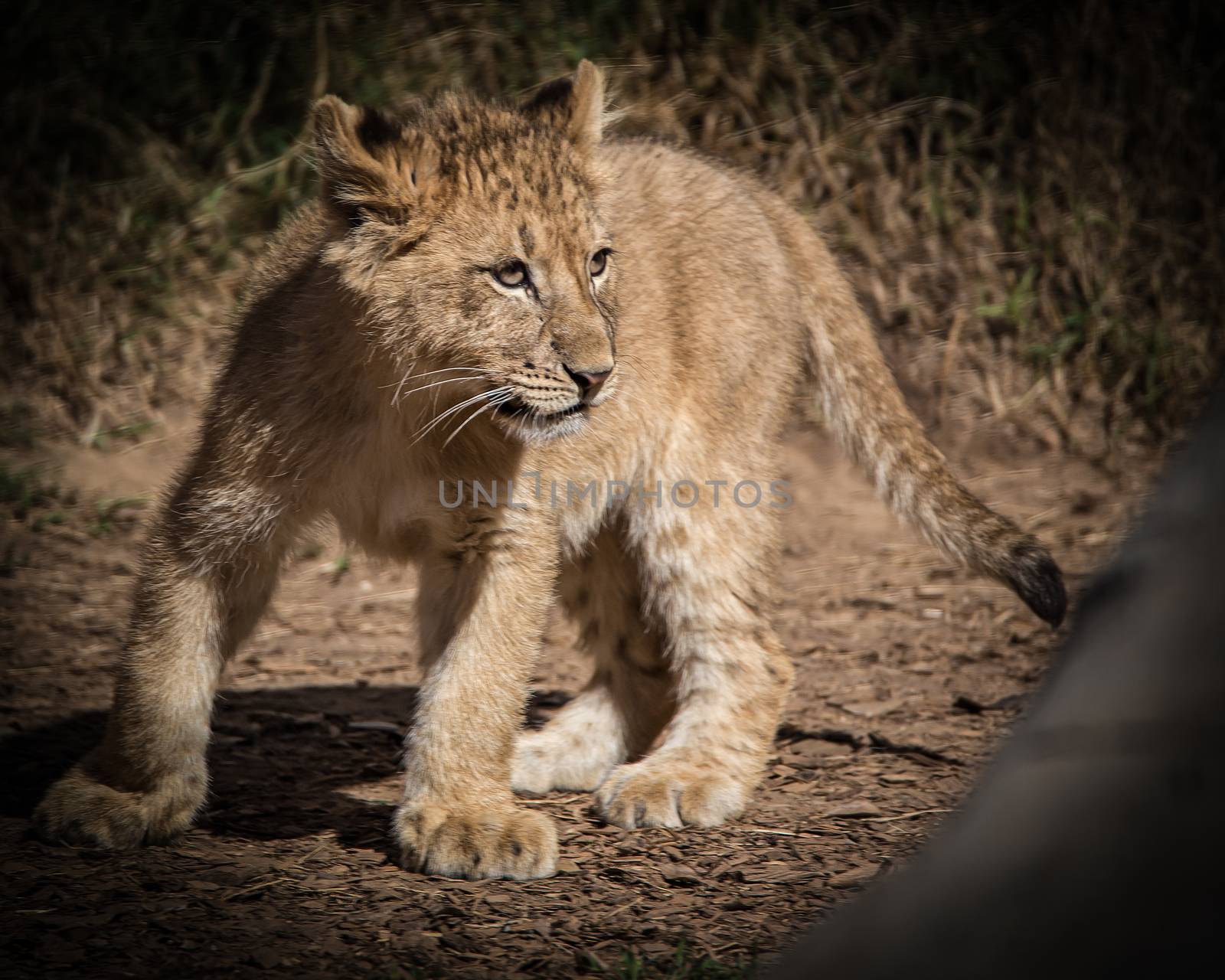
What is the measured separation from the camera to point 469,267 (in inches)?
135

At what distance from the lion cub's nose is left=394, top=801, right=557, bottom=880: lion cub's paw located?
113 centimetres

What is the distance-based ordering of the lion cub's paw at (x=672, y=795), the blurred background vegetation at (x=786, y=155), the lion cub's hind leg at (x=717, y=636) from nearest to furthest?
1. the lion cub's paw at (x=672, y=795)
2. the lion cub's hind leg at (x=717, y=636)
3. the blurred background vegetation at (x=786, y=155)

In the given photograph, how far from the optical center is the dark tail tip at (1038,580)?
12.5ft

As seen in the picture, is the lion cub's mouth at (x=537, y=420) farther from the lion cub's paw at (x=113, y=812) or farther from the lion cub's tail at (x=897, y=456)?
the lion cub's tail at (x=897, y=456)

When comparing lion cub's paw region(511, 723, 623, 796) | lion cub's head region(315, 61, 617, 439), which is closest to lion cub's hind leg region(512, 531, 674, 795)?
lion cub's paw region(511, 723, 623, 796)

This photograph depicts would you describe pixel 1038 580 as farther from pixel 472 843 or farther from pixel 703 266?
pixel 472 843

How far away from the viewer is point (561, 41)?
8125mm

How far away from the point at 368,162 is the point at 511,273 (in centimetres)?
46

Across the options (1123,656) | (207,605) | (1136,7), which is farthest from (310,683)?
(1136,7)

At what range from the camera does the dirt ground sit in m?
2.95

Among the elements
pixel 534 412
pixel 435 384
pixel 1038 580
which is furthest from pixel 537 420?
pixel 1038 580

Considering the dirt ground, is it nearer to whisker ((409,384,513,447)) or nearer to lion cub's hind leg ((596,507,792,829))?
lion cub's hind leg ((596,507,792,829))

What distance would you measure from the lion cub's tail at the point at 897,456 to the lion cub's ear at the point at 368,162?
1738 mm

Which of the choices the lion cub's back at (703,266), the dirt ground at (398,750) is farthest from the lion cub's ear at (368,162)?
the dirt ground at (398,750)
